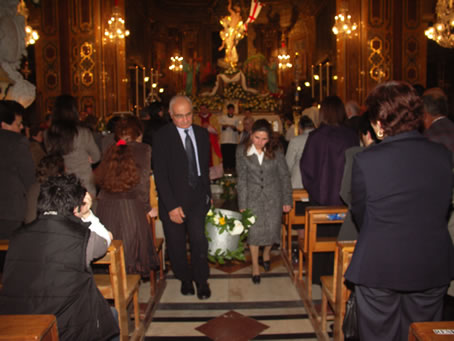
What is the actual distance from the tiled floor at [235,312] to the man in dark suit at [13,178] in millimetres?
1457

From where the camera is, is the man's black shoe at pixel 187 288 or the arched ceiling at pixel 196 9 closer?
the man's black shoe at pixel 187 288

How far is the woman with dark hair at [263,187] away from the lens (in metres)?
4.49

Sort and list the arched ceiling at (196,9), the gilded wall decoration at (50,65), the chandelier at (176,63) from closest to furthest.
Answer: the gilded wall decoration at (50,65) → the chandelier at (176,63) → the arched ceiling at (196,9)

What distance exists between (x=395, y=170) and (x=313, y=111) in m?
6.64

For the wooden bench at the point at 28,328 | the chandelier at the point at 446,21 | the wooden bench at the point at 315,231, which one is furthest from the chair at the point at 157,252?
the chandelier at the point at 446,21

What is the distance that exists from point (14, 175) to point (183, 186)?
1.47 metres

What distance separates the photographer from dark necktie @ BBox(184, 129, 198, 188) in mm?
4027

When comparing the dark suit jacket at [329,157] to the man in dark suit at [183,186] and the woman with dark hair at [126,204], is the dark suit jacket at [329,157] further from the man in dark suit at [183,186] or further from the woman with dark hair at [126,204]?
the woman with dark hair at [126,204]

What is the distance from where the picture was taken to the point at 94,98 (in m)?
13.4

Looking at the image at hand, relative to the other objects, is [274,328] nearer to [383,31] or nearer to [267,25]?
[383,31]

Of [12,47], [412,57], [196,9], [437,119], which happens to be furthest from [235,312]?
[196,9]

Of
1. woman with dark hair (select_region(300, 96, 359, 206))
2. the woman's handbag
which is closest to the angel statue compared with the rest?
woman with dark hair (select_region(300, 96, 359, 206))

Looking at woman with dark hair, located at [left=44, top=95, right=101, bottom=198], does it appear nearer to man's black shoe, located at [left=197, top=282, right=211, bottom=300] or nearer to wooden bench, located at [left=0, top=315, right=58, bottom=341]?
man's black shoe, located at [left=197, top=282, right=211, bottom=300]

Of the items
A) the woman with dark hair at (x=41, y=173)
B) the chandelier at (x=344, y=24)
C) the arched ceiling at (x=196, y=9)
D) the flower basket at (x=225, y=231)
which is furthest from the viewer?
the arched ceiling at (x=196, y=9)
